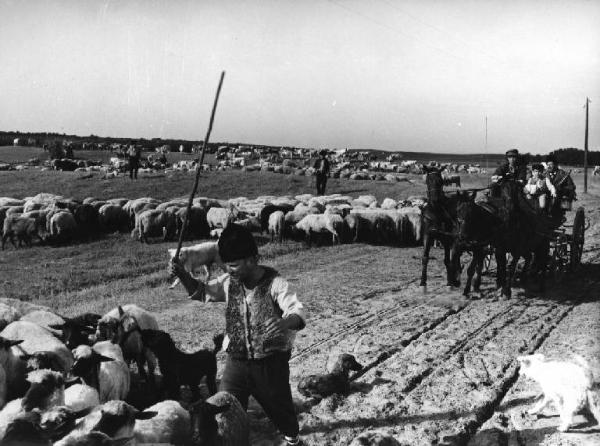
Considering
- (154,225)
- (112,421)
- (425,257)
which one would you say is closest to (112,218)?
(154,225)

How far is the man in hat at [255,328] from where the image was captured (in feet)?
13.5

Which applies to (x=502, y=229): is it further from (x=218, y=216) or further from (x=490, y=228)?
(x=218, y=216)

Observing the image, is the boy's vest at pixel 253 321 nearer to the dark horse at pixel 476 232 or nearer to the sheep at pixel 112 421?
the sheep at pixel 112 421

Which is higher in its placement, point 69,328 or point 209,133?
point 209,133

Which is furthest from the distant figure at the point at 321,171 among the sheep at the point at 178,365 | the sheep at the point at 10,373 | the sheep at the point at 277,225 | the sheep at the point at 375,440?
the sheep at the point at 375,440

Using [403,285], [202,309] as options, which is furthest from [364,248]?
[202,309]

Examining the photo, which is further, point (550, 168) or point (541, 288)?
point (550, 168)

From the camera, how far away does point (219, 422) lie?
403 cm

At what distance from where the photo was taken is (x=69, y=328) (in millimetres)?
5848

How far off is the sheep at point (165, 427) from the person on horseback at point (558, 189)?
31.5ft

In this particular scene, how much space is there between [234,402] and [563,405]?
2826mm

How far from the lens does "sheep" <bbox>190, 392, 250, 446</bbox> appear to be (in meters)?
3.99

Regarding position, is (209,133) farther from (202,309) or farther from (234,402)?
(202,309)

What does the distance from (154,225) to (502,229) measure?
1070 cm
